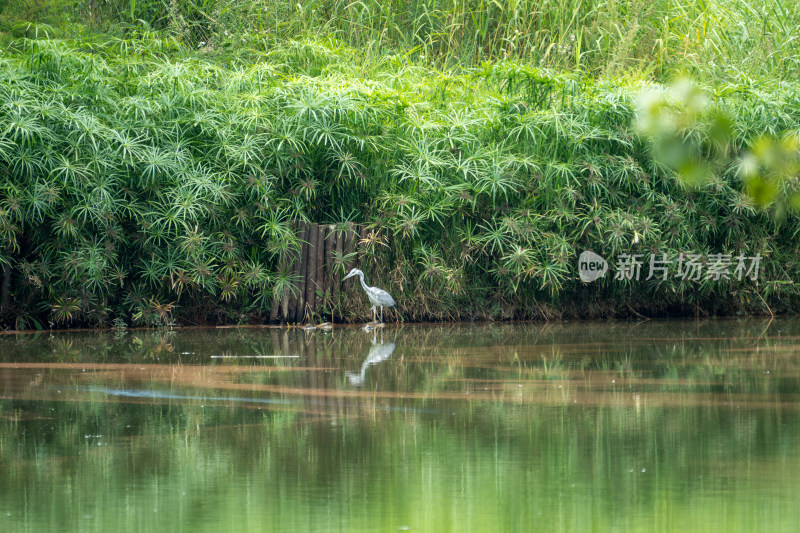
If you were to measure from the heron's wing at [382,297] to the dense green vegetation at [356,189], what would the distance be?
482 millimetres

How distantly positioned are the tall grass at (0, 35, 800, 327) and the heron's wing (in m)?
0.47

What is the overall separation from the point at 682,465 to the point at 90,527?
2312mm

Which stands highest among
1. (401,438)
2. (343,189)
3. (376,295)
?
(343,189)

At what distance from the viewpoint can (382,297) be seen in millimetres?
9273

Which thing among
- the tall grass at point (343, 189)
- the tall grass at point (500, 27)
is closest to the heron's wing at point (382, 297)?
the tall grass at point (343, 189)

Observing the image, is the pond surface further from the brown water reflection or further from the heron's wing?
the heron's wing

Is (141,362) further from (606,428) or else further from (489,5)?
(489,5)

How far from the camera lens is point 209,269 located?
30.1 feet

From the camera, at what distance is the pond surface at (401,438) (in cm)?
347

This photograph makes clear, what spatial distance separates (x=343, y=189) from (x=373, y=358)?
9.23 ft

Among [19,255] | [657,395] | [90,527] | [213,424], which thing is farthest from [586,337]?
→ [90,527]

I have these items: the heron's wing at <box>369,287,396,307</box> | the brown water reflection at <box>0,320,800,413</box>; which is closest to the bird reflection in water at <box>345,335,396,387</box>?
the brown water reflection at <box>0,320,800,413</box>

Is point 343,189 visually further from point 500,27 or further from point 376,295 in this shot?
point 500,27

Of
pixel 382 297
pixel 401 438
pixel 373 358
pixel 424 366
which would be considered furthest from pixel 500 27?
pixel 401 438
